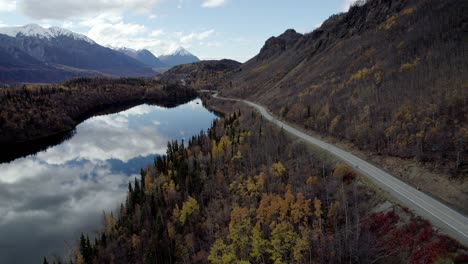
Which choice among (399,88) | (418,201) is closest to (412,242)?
(418,201)

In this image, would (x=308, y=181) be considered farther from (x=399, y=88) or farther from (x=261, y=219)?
(x=399, y=88)

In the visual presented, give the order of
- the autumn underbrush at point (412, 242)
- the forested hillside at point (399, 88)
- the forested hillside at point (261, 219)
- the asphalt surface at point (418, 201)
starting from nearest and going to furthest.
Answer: the autumn underbrush at point (412, 242) → the asphalt surface at point (418, 201) → the forested hillside at point (261, 219) → the forested hillside at point (399, 88)

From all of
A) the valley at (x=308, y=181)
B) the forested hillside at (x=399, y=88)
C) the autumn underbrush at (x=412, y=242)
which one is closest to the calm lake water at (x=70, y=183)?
the valley at (x=308, y=181)

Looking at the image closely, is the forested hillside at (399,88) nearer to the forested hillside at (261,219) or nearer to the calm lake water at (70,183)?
the forested hillside at (261,219)

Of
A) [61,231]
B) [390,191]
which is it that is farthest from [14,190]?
[390,191]

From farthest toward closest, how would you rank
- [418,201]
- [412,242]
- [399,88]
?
[399,88] < [418,201] < [412,242]

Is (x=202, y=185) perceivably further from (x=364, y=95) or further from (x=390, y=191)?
(x=364, y=95)
